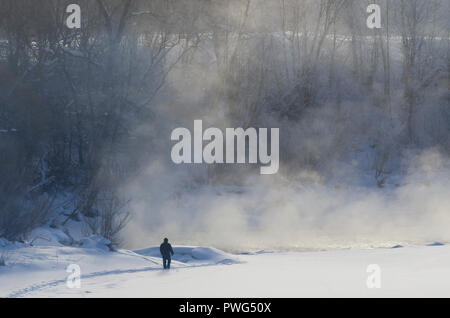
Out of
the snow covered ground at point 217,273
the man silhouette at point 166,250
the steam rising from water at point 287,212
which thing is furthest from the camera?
the steam rising from water at point 287,212

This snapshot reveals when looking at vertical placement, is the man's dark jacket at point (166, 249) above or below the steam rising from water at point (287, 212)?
above

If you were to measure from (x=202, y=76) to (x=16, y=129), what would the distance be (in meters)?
13.1

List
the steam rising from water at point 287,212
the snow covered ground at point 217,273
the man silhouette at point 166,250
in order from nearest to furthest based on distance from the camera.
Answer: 1. the snow covered ground at point 217,273
2. the man silhouette at point 166,250
3. the steam rising from water at point 287,212

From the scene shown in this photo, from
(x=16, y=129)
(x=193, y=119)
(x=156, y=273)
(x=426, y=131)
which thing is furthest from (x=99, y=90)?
(x=426, y=131)

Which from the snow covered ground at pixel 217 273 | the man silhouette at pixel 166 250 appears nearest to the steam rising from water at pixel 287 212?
the snow covered ground at pixel 217 273

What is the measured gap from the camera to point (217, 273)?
16469mm

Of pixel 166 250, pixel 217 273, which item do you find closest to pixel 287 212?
pixel 166 250

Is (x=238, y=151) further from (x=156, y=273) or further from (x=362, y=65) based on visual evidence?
(x=156, y=273)

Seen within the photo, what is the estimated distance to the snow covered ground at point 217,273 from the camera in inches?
509

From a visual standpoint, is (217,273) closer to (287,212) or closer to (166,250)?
(166,250)

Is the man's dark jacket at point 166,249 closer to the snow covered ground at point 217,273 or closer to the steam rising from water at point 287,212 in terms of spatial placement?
the snow covered ground at point 217,273

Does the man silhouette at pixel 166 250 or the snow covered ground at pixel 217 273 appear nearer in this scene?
the snow covered ground at pixel 217 273

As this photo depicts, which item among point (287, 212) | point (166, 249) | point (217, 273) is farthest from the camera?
point (287, 212)
